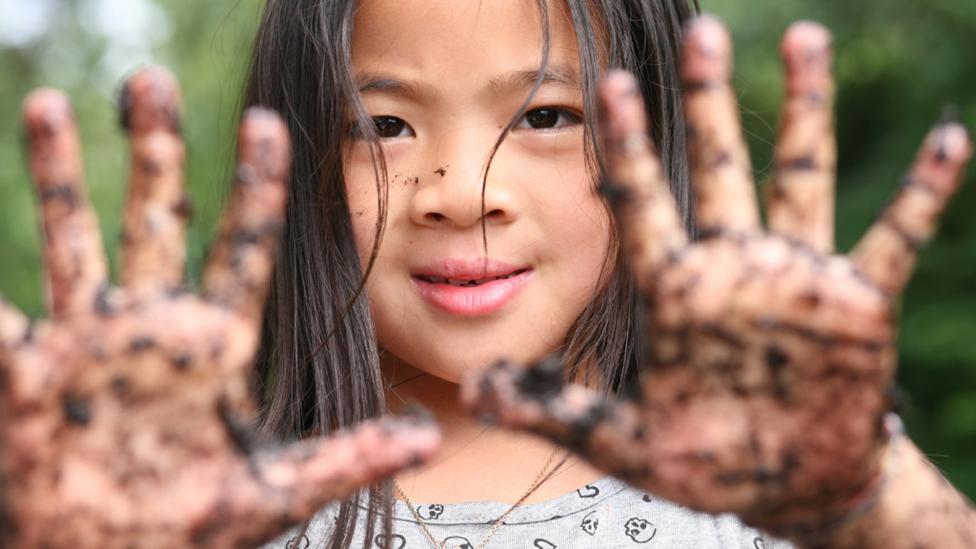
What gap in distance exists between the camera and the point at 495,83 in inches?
73.5

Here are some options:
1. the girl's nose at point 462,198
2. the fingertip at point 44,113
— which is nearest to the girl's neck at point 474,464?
the girl's nose at point 462,198

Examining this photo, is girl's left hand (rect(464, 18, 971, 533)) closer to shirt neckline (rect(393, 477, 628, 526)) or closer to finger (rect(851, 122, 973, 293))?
finger (rect(851, 122, 973, 293))

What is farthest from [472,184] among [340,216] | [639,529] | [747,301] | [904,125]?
[904,125]

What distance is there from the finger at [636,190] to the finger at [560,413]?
0.47 ft

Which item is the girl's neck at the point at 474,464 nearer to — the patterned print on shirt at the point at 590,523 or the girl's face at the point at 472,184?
the patterned print on shirt at the point at 590,523

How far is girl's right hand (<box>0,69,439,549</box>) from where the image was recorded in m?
1.12

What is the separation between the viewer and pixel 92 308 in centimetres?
115

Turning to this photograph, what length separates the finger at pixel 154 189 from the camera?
1147mm

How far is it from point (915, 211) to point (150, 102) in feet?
2.61

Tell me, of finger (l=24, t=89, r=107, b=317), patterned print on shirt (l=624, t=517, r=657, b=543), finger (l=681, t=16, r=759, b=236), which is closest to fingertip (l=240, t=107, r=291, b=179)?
finger (l=24, t=89, r=107, b=317)

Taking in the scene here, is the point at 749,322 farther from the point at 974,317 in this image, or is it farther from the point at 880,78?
the point at 880,78

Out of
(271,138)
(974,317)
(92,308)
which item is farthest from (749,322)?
(974,317)

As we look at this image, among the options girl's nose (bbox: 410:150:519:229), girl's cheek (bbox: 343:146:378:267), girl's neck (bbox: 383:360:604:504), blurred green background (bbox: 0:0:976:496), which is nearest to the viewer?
girl's nose (bbox: 410:150:519:229)

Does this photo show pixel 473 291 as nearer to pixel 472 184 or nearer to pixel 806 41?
pixel 472 184
